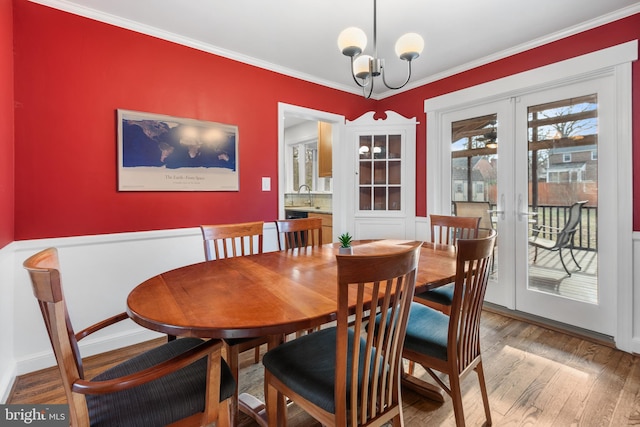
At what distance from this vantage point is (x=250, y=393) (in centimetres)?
185

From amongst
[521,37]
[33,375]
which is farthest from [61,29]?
[521,37]

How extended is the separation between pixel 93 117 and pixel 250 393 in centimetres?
221

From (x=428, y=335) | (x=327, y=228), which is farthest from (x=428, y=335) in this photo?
(x=327, y=228)

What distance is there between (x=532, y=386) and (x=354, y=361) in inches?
63.4

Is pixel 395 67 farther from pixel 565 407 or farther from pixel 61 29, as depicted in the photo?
pixel 565 407

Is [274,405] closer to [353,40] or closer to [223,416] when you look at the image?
[223,416]

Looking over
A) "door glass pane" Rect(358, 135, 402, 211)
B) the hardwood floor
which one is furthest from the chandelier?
"door glass pane" Rect(358, 135, 402, 211)

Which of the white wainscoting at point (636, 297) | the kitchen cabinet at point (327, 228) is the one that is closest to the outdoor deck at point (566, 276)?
the white wainscoting at point (636, 297)

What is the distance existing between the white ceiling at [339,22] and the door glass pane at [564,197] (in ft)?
2.08

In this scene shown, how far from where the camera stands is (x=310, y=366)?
3.90 ft

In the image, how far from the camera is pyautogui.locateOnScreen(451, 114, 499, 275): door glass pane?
3141 mm

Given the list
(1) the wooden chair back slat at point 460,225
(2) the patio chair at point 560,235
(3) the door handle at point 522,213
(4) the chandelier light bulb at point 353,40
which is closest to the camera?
(4) the chandelier light bulb at point 353,40

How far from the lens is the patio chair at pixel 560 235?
104 inches

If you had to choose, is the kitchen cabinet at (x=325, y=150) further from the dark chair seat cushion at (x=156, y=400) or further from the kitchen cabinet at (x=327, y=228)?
the dark chair seat cushion at (x=156, y=400)
